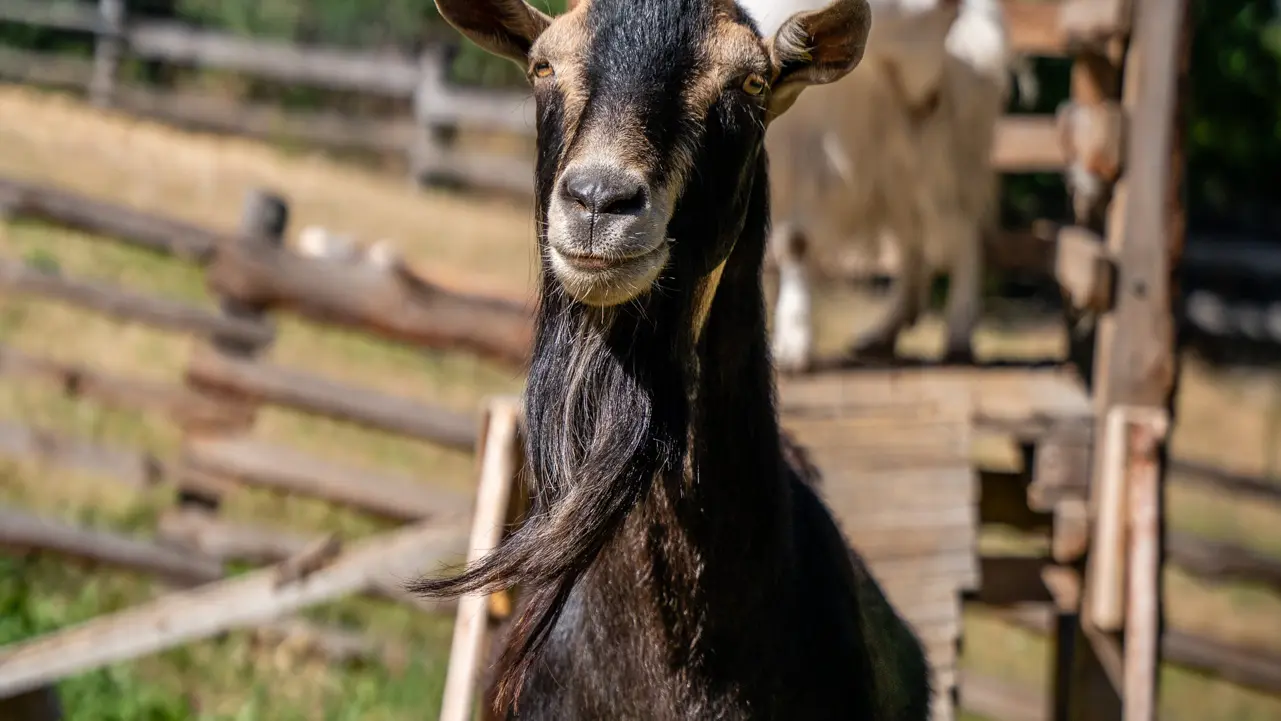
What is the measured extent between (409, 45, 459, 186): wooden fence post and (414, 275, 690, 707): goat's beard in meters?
12.2

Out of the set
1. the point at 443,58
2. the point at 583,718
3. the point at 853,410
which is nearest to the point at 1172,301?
the point at 853,410

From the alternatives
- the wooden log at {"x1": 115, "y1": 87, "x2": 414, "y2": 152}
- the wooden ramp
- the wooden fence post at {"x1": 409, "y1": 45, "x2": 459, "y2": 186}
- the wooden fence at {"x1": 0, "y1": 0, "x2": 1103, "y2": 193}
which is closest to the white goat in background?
the wooden ramp

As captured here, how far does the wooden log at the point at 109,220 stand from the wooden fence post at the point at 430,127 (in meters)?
7.66

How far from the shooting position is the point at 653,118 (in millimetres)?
2199

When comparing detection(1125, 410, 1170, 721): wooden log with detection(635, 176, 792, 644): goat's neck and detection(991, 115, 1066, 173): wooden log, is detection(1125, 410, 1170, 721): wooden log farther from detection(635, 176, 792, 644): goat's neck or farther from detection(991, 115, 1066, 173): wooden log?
detection(991, 115, 1066, 173): wooden log

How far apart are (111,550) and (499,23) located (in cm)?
435

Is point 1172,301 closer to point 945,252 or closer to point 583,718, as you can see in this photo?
point 945,252

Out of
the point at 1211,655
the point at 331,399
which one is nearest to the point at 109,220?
the point at 331,399

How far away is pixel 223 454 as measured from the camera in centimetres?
599

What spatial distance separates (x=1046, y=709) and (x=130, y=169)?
10.9m

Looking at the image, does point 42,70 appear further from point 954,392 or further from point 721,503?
point 721,503

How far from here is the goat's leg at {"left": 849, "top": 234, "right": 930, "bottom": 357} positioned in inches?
256

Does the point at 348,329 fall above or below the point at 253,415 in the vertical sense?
above

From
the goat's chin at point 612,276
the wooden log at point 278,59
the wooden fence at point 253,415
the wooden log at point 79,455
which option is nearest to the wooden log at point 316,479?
the wooden fence at point 253,415
